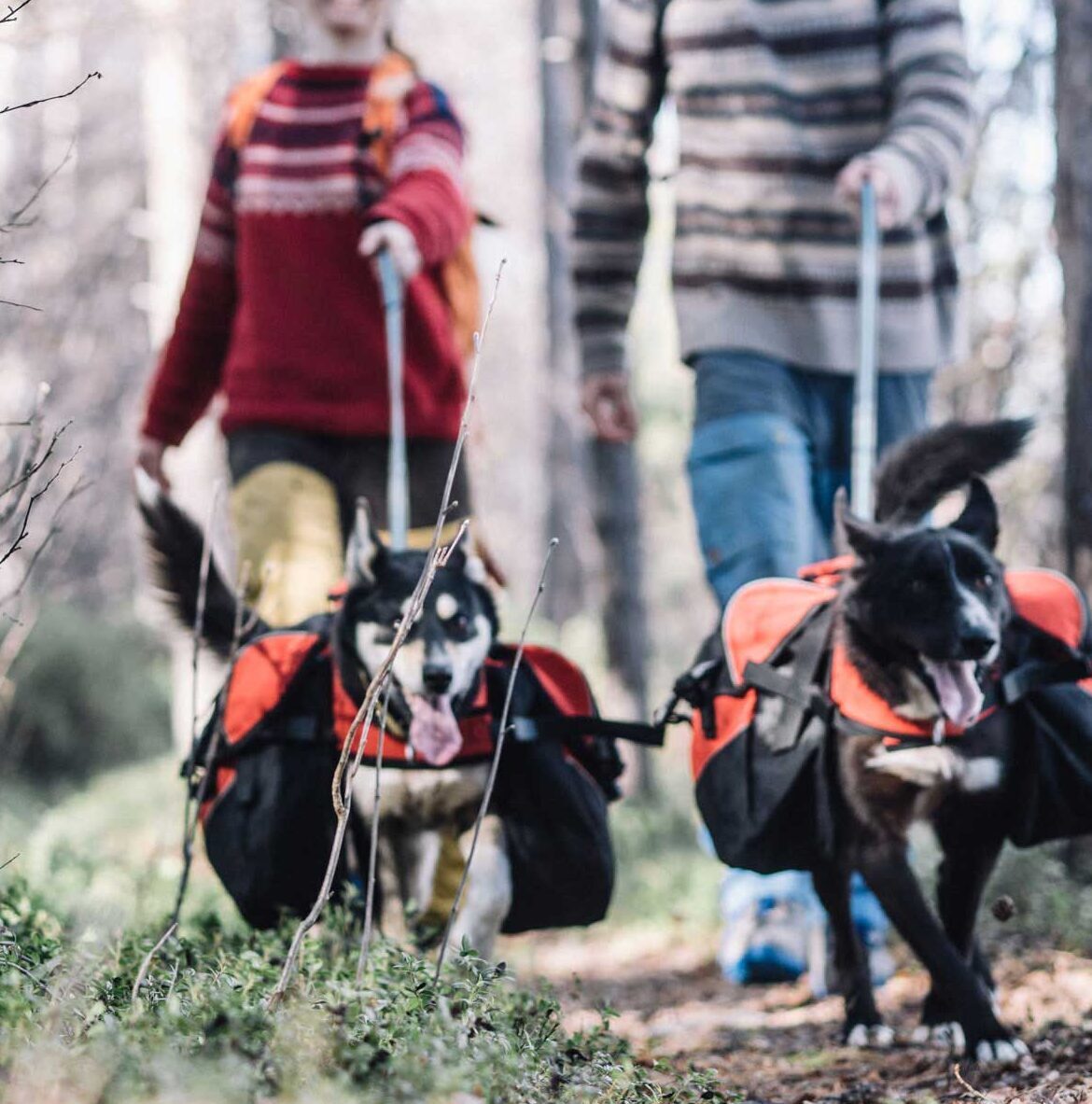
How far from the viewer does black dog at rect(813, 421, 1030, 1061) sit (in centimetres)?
317

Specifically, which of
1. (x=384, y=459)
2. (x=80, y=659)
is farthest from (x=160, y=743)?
(x=384, y=459)

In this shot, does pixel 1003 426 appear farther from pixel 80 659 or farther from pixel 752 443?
pixel 80 659

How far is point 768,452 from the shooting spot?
13.4 feet

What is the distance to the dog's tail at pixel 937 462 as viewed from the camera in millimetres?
3633

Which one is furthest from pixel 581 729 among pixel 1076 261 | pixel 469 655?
pixel 1076 261

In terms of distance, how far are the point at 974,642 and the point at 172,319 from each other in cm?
663

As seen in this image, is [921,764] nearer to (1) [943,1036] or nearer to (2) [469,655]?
(1) [943,1036]

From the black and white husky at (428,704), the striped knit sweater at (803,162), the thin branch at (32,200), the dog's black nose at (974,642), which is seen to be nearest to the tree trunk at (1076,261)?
the striped knit sweater at (803,162)

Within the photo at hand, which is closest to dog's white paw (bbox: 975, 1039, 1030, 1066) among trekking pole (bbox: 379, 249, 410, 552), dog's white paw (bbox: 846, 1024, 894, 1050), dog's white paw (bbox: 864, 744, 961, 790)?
dog's white paw (bbox: 846, 1024, 894, 1050)

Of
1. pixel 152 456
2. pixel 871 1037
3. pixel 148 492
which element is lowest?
pixel 871 1037

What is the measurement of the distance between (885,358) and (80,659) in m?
8.99

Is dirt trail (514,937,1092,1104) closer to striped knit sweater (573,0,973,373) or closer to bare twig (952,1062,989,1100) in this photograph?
bare twig (952,1062,989,1100)

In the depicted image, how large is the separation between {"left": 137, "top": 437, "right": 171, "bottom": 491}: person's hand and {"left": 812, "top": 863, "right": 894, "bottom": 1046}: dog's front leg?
7.95 feet

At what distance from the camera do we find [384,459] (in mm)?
4418
